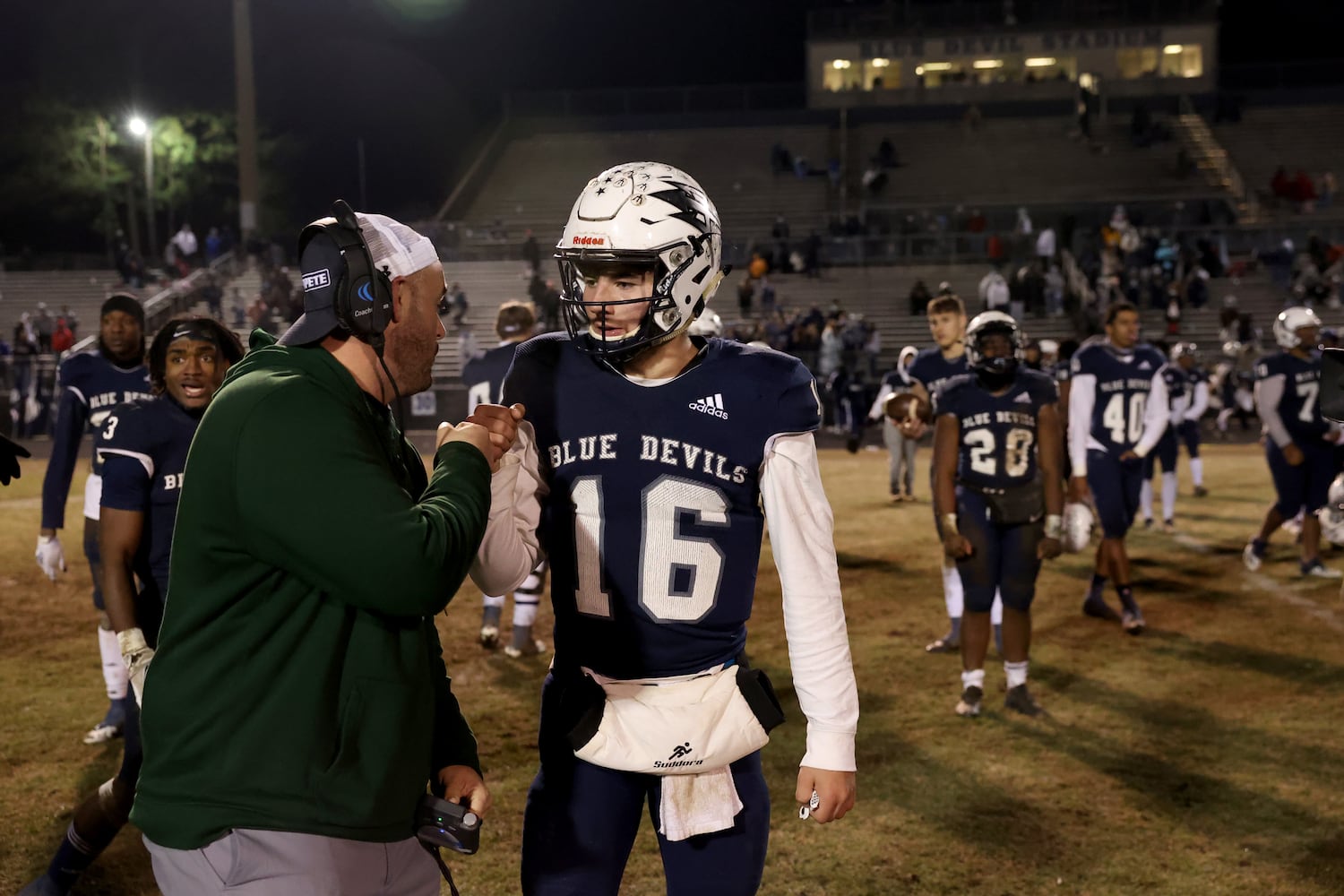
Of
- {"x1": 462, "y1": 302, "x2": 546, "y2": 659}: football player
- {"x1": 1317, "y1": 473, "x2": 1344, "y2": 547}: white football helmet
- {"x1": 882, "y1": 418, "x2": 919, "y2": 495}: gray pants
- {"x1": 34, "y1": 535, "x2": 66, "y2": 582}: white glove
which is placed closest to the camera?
{"x1": 1317, "y1": 473, "x2": 1344, "y2": 547}: white football helmet

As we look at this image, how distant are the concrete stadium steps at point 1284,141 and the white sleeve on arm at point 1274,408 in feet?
102

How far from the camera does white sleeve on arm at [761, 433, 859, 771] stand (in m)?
2.94

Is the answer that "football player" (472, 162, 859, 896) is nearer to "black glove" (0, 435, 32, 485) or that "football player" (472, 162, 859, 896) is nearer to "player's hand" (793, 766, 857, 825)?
"player's hand" (793, 766, 857, 825)

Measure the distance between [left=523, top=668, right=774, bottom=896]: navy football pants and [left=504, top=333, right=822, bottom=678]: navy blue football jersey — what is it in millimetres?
270

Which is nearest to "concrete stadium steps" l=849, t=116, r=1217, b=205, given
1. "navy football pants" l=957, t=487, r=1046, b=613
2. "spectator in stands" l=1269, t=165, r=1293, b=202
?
"spectator in stands" l=1269, t=165, r=1293, b=202

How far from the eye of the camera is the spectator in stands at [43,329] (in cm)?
2783

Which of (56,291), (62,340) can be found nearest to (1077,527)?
(62,340)

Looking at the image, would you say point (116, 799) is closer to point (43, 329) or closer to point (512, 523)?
point (512, 523)

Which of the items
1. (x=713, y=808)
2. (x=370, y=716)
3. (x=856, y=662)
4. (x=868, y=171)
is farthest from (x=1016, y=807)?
(x=868, y=171)

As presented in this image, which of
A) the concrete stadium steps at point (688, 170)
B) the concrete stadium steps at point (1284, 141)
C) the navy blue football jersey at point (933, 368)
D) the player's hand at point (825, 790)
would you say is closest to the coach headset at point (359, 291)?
the player's hand at point (825, 790)

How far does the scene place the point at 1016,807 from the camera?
18.9 feet

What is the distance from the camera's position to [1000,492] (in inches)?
278

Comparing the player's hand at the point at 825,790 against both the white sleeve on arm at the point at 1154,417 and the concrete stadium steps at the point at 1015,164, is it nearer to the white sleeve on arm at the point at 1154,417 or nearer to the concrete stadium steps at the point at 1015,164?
the white sleeve on arm at the point at 1154,417

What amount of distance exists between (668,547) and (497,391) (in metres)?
5.60
